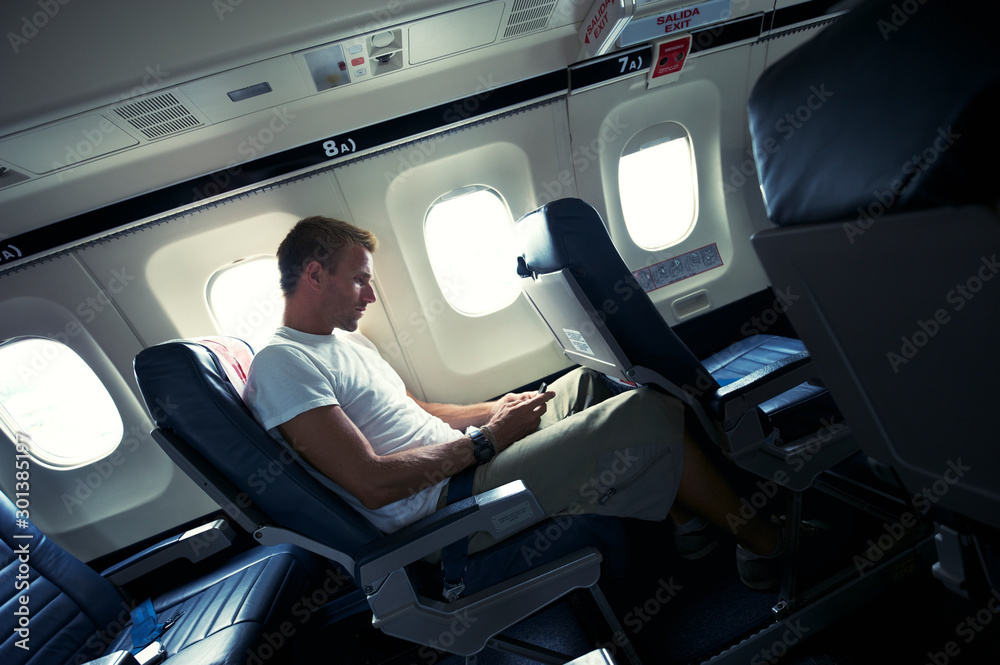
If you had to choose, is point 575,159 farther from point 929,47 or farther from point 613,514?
point 929,47

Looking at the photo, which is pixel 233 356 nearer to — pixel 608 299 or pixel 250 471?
pixel 250 471

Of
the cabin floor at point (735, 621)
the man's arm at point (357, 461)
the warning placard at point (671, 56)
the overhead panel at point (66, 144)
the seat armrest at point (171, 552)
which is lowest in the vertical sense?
the cabin floor at point (735, 621)

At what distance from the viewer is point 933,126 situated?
23.9 inches

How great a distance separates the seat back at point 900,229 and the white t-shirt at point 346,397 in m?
1.43

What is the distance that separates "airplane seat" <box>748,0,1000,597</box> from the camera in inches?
23.4

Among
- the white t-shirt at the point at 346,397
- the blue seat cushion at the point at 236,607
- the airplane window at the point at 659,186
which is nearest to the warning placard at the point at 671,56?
the airplane window at the point at 659,186

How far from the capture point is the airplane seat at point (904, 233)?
595 millimetres

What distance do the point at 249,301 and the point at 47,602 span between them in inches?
63.3

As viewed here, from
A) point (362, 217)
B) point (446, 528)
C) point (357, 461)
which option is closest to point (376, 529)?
point (357, 461)

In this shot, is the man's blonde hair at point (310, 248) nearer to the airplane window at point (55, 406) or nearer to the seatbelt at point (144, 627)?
the airplane window at point (55, 406)

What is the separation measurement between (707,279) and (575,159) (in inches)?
52.2

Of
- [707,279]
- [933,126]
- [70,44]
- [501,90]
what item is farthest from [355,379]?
[707,279]

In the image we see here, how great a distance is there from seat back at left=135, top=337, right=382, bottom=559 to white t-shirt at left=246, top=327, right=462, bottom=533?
0.38 feet

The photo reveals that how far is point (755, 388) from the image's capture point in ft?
5.34
